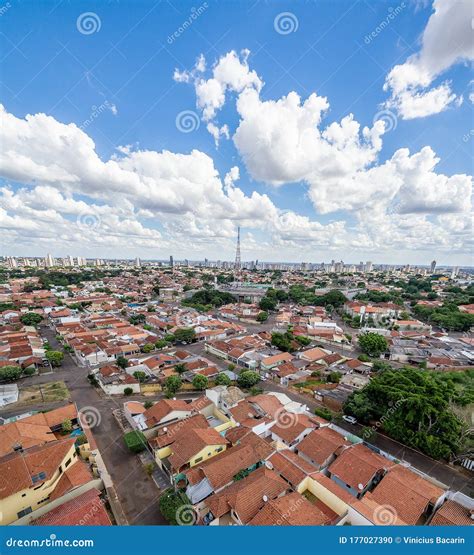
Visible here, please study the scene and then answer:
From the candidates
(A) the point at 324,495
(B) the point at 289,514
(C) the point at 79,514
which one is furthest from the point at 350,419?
(C) the point at 79,514

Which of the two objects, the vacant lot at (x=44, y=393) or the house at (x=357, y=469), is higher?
the house at (x=357, y=469)

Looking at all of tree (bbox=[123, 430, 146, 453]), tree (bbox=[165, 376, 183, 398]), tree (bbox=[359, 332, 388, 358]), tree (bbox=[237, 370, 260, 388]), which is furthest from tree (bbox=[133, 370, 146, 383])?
tree (bbox=[359, 332, 388, 358])

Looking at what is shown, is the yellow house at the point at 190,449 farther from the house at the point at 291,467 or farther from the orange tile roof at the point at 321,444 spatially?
the orange tile roof at the point at 321,444

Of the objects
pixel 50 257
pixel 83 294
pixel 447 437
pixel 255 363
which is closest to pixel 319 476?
pixel 447 437

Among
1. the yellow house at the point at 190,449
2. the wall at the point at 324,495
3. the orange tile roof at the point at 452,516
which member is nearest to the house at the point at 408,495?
the orange tile roof at the point at 452,516

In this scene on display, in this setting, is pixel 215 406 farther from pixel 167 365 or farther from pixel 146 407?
pixel 167 365

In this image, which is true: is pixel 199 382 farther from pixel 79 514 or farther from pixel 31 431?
pixel 79 514

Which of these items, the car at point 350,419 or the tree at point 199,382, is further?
the tree at point 199,382
